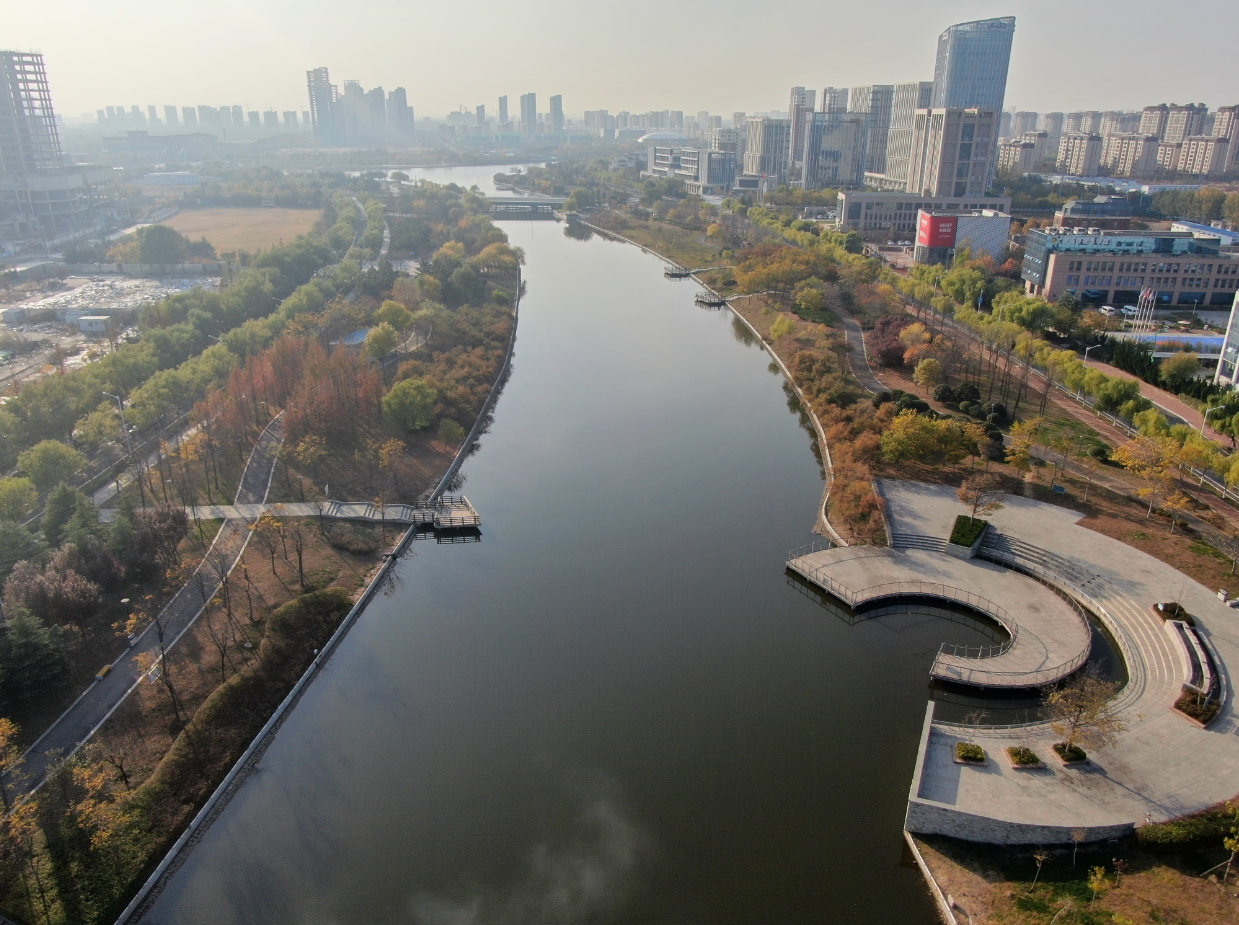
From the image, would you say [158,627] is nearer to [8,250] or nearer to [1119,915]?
[1119,915]

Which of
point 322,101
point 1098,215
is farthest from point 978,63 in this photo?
point 322,101

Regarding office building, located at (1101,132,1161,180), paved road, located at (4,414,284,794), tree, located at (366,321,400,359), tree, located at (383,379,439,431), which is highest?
office building, located at (1101,132,1161,180)

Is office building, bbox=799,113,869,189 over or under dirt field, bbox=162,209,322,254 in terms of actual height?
over

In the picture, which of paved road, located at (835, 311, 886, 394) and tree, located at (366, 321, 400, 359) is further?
tree, located at (366, 321, 400, 359)

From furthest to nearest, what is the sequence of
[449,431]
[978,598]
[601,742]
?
[449,431]
[978,598]
[601,742]

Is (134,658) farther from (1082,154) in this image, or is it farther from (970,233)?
(1082,154)

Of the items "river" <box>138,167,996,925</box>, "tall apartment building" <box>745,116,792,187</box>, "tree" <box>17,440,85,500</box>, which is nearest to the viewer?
"river" <box>138,167,996,925</box>

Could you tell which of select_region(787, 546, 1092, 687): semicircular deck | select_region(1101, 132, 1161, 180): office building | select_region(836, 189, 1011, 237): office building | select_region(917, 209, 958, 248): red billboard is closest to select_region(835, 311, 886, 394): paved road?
select_region(917, 209, 958, 248): red billboard

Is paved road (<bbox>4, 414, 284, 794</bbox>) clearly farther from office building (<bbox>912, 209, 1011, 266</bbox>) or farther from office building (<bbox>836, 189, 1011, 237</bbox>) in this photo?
office building (<bbox>836, 189, 1011, 237</bbox>)
